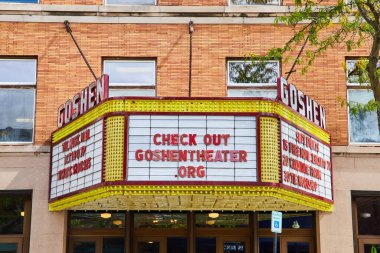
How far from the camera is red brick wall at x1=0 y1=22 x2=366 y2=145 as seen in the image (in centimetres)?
1850

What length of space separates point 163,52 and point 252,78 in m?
2.51

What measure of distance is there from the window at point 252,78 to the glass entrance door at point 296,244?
3.85 m

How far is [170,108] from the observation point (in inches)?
570

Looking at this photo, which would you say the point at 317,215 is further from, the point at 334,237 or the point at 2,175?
the point at 2,175

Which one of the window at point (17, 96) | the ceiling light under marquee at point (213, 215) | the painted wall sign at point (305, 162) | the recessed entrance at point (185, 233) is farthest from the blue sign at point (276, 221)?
the window at point (17, 96)

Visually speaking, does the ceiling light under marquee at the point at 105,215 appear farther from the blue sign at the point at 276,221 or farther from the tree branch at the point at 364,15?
the tree branch at the point at 364,15

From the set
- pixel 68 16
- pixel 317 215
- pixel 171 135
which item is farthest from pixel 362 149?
pixel 68 16

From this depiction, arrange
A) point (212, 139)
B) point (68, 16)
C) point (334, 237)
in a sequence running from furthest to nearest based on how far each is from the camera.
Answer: point (68, 16) < point (334, 237) < point (212, 139)

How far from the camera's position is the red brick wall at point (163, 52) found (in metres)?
18.5

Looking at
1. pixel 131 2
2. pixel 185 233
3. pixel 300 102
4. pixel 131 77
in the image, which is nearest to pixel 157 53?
pixel 131 77

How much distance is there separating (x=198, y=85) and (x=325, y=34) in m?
3.76

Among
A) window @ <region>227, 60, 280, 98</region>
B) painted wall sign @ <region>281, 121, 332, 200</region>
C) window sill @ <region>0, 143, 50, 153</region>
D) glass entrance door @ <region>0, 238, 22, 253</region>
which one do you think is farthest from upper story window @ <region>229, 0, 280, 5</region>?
glass entrance door @ <region>0, 238, 22, 253</region>

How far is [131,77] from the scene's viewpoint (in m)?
18.7

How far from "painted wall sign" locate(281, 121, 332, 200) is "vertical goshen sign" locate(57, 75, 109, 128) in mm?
3940
